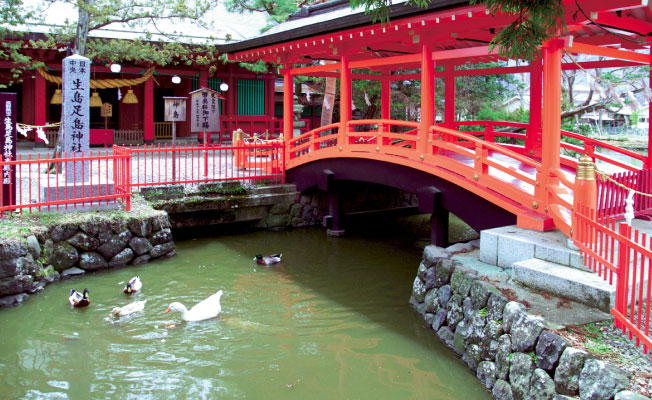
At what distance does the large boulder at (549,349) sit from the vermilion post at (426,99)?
18.0 feet

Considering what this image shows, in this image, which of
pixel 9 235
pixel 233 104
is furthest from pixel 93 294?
pixel 233 104

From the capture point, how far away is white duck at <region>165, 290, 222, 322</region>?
7.84 m

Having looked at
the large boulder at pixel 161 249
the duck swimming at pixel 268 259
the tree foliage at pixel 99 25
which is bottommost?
the duck swimming at pixel 268 259

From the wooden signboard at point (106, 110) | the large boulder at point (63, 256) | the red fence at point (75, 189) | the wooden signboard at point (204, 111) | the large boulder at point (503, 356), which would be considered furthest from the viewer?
the wooden signboard at point (106, 110)

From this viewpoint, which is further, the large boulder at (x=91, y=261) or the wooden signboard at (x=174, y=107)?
the wooden signboard at (x=174, y=107)

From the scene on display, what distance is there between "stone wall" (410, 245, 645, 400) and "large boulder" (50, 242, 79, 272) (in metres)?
5.57

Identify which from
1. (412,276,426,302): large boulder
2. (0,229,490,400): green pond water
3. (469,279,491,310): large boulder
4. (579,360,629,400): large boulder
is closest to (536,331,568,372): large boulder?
(579,360,629,400): large boulder

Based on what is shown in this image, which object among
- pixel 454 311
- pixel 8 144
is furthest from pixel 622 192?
pixel 8 144

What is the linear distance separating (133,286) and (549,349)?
602 cm

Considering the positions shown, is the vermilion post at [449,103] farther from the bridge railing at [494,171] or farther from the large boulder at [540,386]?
the large boulder at [540,386]

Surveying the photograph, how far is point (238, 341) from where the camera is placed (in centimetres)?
730

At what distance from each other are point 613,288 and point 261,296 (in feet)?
16.2

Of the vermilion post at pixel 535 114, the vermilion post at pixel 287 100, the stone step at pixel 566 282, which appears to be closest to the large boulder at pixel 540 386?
the stone step at pixel 566 282

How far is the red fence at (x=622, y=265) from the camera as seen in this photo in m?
5.11
